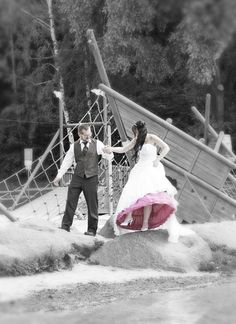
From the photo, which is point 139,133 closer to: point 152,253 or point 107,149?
point 107,149

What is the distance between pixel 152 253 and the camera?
552 centimetres

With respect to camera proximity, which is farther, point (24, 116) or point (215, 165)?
point (215, 165)

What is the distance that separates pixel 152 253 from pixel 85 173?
168 centimetres

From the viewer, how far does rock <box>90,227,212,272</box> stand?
5.44m

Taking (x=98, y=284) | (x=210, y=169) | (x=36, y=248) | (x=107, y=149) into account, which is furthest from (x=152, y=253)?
(x=210, y=169)

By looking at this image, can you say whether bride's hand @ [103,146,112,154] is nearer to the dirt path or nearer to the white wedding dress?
the white wedding dress

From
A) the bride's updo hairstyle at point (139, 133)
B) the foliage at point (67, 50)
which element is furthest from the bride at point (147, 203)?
the foliage at point (67, 50)

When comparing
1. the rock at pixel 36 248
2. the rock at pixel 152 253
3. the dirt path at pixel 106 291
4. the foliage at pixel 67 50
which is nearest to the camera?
the foliage at pixel 67 50

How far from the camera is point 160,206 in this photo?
602cm

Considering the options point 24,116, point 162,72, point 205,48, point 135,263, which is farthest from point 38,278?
point 205,48

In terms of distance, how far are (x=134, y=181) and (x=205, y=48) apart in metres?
5.18

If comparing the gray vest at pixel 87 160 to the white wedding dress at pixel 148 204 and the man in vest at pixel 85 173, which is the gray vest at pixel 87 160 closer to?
the man in vest at pixel 85 173

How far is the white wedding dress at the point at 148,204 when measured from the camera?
588cm

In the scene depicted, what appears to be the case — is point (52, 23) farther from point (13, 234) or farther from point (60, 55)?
point (13, 234)
